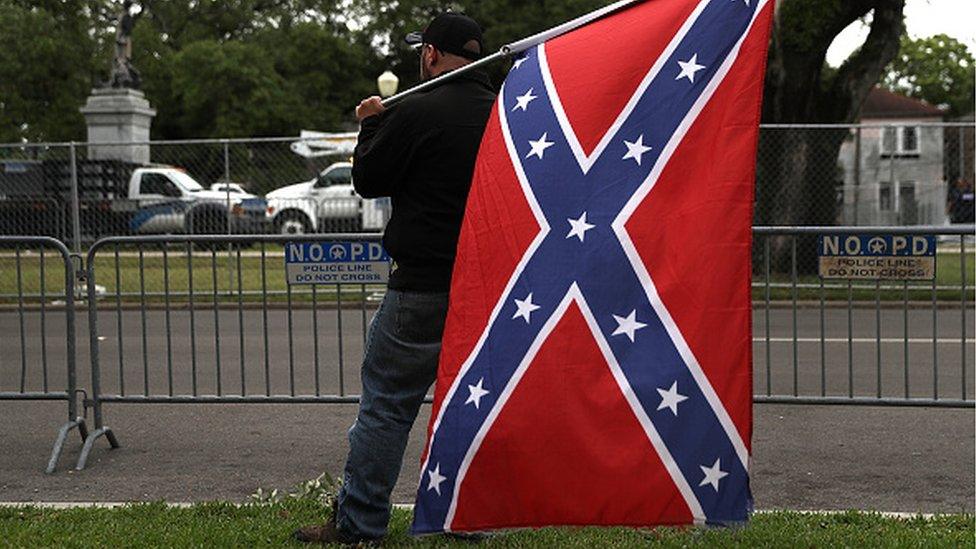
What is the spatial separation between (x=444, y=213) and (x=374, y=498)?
1.13 meters

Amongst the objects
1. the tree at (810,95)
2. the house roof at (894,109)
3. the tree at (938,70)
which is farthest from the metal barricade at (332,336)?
the tree at (938,70)

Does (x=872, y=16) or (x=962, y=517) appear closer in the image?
(x=962, y=517)

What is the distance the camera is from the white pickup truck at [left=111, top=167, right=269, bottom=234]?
64.5 feet

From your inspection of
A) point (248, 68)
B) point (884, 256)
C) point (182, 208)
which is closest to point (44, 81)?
point (248, 68)

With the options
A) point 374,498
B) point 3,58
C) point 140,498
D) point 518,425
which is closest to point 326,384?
point 140,498

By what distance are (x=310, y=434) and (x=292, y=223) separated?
36.8 feet

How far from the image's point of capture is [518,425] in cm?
448

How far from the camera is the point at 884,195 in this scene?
19.6m

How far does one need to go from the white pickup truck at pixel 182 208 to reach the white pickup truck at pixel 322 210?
0.90ft

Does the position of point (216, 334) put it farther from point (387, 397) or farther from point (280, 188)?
point (280, 188)

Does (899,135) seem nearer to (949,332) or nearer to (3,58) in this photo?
(949,332)

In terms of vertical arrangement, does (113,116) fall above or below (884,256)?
above

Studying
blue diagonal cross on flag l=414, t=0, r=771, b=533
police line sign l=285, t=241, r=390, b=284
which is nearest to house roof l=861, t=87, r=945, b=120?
police line sign l=285, t=241, r=390, b=284

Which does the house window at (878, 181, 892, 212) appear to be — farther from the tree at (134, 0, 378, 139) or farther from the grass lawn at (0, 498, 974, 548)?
the tree at (134, 0, 378, 139)
